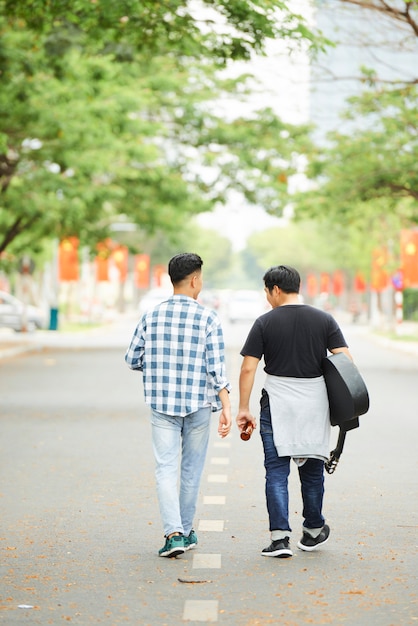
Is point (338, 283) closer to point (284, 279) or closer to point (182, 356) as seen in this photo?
point (284, 279)

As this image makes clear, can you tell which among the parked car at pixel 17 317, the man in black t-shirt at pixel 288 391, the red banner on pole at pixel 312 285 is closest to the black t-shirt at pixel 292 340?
the man in black t-shirt at pixel 288 391

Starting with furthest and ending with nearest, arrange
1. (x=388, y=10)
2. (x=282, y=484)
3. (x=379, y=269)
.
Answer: (x=379, y=269), (x=388, y=10), (x=282, y=484)

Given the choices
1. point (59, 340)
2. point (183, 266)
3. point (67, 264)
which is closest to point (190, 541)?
point (183, 266)

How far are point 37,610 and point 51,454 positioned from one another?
263 inches

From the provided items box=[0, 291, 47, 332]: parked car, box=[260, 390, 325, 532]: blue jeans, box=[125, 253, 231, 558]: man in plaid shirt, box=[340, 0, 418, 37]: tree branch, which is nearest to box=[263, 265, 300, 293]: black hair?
box=[125, 253, 231, 558]: man in plaid shirt

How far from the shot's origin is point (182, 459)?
788 centimetres

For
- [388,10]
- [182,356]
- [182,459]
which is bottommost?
[182,459]

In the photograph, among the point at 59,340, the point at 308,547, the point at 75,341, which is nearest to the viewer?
the point at 308,547

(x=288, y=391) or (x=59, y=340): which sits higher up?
(x=288, y=391)

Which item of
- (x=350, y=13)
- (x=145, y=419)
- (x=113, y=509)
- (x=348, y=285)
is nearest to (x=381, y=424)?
(x=145, y=419)

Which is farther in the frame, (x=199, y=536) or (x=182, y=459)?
(x=199, y=536)

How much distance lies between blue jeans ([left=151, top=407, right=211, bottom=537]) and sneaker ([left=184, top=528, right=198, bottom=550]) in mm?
37

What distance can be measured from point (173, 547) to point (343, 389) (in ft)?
4.25

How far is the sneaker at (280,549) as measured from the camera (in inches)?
302
